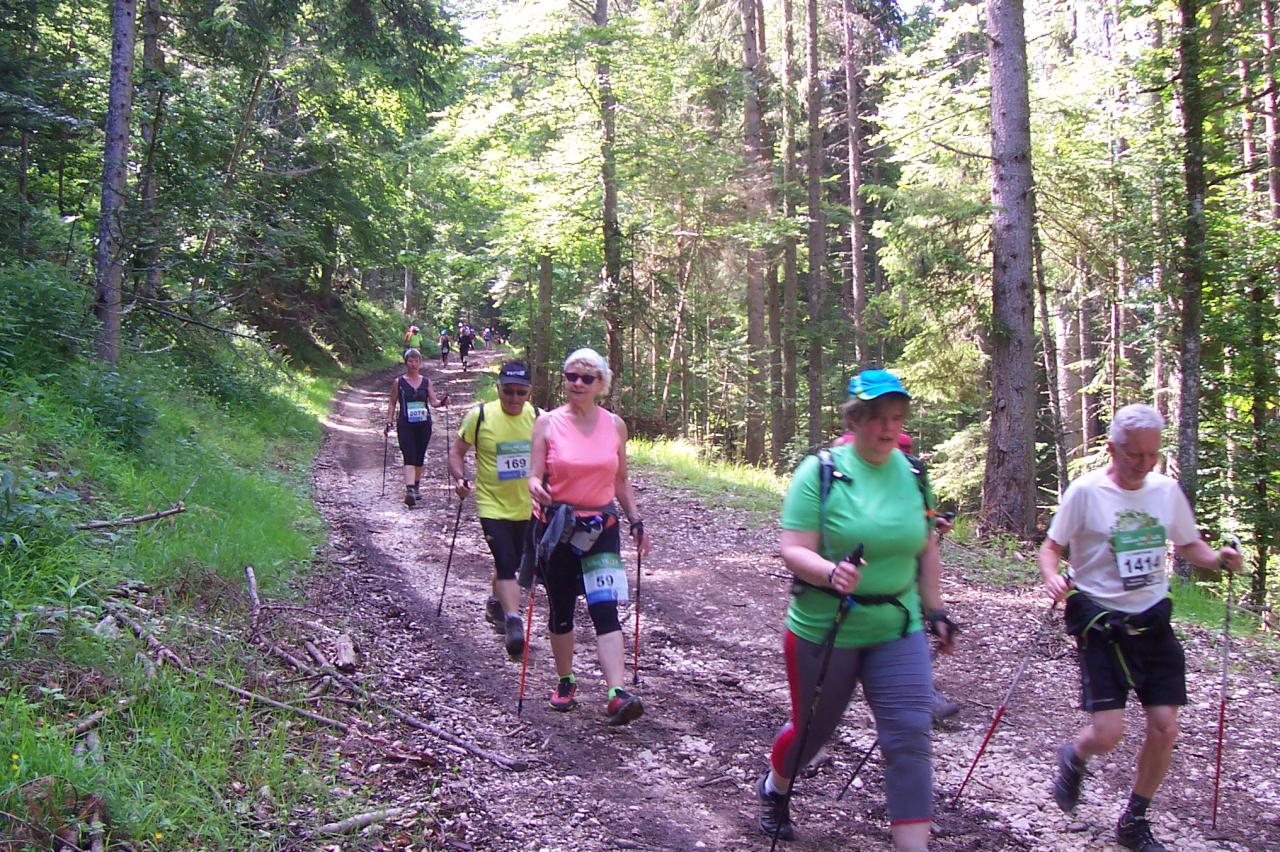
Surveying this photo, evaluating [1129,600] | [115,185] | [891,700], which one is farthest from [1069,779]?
[115,185]

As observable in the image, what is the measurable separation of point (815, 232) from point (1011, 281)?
10.9 meters

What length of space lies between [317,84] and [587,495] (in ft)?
60.1

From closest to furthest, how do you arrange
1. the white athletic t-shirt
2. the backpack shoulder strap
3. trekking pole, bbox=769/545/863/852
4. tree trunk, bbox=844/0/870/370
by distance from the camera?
trekking pole, bbox=769/545/863/852
the white athletic t-shirt
the backpack shoulder strap
tree trunk, bbox=844/0/870/370

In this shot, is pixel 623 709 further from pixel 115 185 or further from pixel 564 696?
pixel 115 185

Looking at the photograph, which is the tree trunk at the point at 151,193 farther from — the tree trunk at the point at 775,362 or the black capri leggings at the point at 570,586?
the tree trunk at the point at 775,362

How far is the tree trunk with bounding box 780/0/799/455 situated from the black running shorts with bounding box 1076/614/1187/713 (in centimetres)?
1667

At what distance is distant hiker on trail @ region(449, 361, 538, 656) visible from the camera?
6426 millimetres

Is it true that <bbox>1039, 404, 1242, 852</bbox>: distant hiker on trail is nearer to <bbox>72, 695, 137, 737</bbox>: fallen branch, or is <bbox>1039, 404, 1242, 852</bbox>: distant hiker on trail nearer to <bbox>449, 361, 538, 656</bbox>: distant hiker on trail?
<bbox>449, 361, 538, 656</bbox>: distant hiker on trail

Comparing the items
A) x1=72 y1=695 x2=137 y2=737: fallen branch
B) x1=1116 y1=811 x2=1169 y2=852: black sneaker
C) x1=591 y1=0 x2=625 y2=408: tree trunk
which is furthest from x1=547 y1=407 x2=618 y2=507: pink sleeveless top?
x1=591 y1=0 x2=625 y2=408: tree trunk

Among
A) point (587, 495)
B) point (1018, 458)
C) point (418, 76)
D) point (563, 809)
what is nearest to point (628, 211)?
point (418, 76)

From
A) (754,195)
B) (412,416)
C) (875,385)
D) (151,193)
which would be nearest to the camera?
(875,385)

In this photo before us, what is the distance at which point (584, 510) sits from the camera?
5316 mm

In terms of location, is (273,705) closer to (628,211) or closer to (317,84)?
(628,211)

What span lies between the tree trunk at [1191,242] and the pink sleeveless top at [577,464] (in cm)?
829
